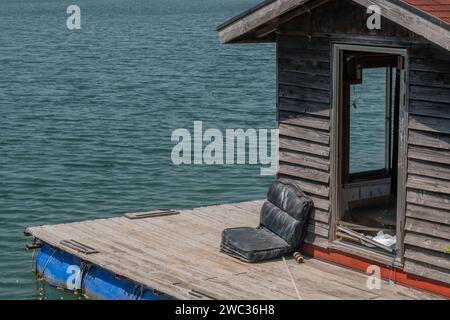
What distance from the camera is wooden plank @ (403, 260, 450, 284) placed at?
12.8m

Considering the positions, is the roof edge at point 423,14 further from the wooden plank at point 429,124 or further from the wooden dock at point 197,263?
the wooden dock at point 197,263

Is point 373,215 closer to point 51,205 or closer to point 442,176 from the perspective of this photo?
point 442,176

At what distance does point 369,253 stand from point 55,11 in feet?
312

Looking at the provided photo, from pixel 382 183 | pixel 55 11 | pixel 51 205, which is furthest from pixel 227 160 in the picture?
pixel 55 11

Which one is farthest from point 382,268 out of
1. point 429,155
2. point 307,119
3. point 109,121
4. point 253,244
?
point 109,121

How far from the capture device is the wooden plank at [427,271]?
41.9 feet

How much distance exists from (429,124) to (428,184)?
2.44ft

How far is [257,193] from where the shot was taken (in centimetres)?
2484

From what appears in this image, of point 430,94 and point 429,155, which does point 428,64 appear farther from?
point 429,155

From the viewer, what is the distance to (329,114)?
14094 millimetres

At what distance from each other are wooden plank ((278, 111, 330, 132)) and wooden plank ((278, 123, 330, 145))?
0.06 m

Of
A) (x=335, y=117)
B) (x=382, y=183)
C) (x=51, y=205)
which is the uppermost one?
(x=335, y=117)

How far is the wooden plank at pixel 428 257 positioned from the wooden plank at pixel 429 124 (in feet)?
4.98

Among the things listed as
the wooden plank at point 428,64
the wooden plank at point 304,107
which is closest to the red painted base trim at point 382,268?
the wooden plank at point 304,107
